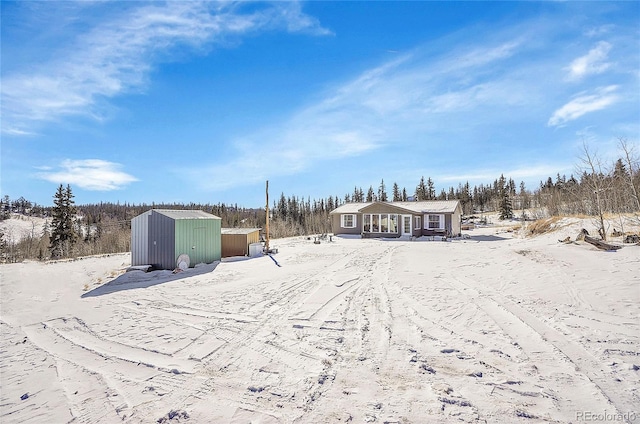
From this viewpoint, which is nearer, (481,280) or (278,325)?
(278,325)

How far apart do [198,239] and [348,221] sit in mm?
18771

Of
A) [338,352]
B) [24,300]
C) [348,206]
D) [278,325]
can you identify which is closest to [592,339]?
[338,352]

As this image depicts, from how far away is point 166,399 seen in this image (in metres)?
4.07

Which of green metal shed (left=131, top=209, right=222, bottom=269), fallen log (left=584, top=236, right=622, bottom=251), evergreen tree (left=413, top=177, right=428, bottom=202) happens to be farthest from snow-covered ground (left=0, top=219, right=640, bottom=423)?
evergreen tree (left=413, top=177, right=428, bottom=202)

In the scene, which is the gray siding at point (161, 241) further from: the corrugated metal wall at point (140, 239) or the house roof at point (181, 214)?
the corrugated metal wall at point (140, 239)

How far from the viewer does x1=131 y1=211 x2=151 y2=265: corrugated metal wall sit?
15.1m

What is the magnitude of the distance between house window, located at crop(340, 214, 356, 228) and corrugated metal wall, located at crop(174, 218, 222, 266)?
56.7 ft

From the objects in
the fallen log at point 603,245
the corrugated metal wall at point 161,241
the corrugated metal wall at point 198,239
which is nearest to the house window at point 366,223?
the corrugated metal wall at point 198,239

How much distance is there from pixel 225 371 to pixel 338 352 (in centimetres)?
181

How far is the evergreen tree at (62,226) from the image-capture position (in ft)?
103

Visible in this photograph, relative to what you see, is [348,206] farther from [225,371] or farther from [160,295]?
[225,371]

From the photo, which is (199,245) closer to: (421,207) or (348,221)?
(348,221)
